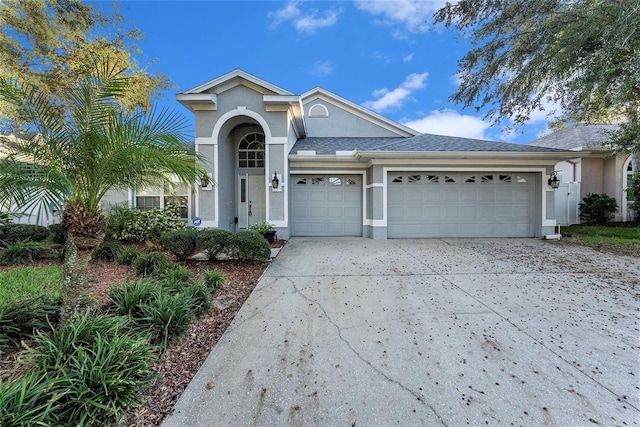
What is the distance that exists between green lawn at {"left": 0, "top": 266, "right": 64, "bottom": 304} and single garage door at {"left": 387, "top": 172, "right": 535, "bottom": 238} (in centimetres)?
857

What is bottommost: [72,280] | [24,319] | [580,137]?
[24,319]

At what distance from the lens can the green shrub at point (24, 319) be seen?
9.16 feet

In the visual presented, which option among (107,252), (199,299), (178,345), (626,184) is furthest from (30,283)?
(626,184)

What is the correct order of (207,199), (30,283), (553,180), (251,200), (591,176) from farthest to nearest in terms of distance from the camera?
(591,176) < (251,200) < (553,180) < (207,199) < (30,283)

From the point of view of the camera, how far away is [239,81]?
9242 millimetres

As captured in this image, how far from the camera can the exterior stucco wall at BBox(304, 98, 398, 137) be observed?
13844 mm

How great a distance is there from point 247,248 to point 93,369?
155 inches

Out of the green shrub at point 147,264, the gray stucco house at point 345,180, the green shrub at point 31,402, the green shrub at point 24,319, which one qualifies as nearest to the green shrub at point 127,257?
the green shrub at point 147,264

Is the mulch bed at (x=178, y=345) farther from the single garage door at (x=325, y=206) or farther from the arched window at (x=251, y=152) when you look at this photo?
the arched window at (x=251, y=152)

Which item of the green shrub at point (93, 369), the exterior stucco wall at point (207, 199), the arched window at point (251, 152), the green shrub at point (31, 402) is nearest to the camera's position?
the green shrub at point (31, 402)

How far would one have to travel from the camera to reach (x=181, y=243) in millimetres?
6117

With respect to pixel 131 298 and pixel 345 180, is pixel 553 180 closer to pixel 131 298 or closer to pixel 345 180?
pixel 345 180

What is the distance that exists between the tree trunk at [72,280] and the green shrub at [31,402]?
93 centimetres

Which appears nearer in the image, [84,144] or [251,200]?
[84,144]
